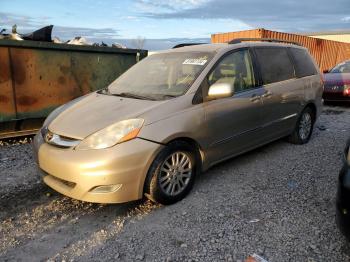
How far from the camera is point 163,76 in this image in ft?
14.2

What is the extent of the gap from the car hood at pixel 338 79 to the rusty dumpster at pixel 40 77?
657 centimetres

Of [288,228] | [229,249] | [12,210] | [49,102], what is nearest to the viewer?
[229,249]

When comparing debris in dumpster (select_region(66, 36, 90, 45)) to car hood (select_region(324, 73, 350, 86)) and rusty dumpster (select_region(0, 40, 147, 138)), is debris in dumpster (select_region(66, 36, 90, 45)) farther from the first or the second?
car hood (select_region(324, 73, 350, 86))

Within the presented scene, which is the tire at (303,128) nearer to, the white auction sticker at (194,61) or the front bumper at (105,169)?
the white auction sticker at (194,61)

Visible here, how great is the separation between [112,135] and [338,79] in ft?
28.8

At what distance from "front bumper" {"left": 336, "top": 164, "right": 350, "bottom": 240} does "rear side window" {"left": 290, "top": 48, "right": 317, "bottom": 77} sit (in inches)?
132

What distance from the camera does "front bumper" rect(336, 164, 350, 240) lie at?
2.53m

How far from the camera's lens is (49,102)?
6109 mm

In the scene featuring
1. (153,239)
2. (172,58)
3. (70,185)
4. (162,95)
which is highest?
(172,58)

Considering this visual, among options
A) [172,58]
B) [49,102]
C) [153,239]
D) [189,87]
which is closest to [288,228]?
[153,239]

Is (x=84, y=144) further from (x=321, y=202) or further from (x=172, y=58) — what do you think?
(x=321, y=202)

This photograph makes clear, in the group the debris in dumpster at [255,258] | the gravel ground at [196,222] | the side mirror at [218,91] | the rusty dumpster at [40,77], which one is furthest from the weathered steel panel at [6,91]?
the debris in dumpster at [255,258]

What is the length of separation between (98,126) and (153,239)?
3.83ft

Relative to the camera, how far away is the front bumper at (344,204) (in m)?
2.53
